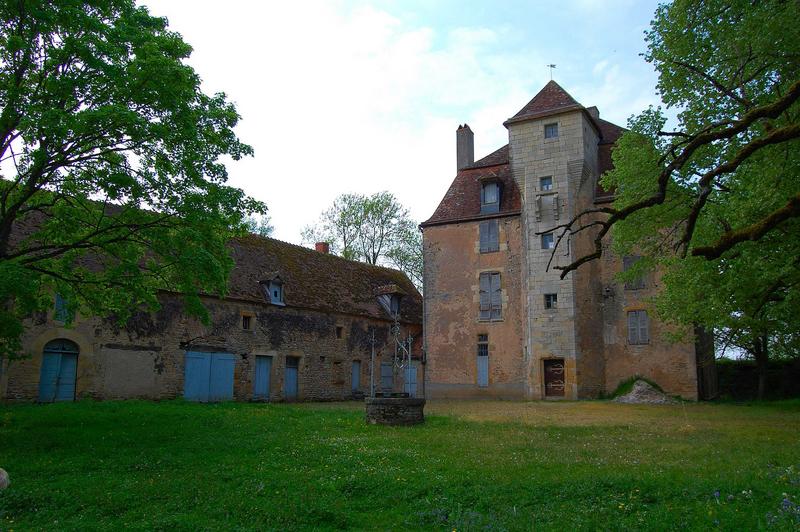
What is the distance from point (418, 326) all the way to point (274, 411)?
15490 mm

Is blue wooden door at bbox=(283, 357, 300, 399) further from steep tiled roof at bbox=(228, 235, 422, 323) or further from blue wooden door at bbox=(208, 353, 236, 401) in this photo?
blue wooden door at bbox=(208, 353, 236, 401)

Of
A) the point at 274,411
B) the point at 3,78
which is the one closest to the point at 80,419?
the point at 274,411

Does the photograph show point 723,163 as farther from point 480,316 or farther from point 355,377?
point 355,377

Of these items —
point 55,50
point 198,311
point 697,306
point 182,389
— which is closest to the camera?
point 55,50

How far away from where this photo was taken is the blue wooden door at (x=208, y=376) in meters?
22.0

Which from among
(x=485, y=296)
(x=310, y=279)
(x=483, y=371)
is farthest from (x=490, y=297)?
(x=310, y=279)

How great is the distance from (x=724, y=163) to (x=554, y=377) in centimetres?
1475

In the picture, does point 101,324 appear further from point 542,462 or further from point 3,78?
point 542,462

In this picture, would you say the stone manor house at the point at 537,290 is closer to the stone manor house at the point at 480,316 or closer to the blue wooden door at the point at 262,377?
the stone manor house at the point at 480,316

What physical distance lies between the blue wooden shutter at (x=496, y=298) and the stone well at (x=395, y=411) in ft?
43.1

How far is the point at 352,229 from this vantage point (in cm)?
4366

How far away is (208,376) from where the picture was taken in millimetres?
22562

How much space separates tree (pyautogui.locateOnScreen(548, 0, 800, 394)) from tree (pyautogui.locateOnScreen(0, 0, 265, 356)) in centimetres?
711

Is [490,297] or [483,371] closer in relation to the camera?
[483,371]
